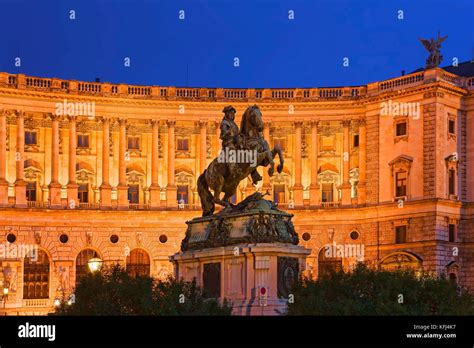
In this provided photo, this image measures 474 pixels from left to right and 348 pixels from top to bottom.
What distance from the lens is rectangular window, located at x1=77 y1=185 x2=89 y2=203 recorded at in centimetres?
8906

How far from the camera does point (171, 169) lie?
90.1 metres

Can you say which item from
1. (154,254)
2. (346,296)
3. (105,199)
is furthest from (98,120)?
(346,296)

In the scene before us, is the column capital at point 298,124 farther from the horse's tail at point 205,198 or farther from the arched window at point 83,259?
the horse's tail at point 205,198

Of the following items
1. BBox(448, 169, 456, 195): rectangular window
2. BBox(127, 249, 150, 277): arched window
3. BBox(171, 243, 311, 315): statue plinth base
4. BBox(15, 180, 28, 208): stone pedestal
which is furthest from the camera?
BBox(127, 249, 150, 277): arched window

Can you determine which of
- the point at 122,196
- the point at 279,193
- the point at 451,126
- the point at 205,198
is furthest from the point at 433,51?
the point at 205,198

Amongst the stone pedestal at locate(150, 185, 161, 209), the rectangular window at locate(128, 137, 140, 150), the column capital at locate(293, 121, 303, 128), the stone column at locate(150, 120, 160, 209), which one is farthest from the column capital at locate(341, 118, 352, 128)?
the rectangular window at locate(128, 137, 140, 150)

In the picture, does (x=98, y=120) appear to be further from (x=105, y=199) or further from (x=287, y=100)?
(x=287, y=100)

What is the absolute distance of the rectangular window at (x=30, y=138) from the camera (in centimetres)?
8788

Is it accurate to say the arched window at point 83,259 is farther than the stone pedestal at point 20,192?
Yes

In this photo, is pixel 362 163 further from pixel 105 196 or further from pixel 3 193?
pixel 3 193

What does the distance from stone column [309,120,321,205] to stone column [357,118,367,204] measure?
11.8 feet

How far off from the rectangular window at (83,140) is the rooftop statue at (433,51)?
1154 inches

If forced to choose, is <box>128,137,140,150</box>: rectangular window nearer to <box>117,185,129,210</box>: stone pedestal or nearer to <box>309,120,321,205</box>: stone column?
<box>117,185,129,210</box>: stone pedestal

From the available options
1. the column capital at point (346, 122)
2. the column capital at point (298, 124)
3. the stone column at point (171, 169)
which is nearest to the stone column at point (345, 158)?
the column capital at point (346, 122)
